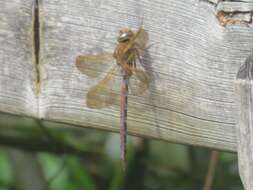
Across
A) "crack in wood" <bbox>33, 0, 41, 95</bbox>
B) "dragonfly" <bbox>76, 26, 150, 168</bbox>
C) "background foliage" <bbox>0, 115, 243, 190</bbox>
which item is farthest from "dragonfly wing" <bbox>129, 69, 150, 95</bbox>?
"background foliage" <bbox>0, 115, 243, 190</bbox>

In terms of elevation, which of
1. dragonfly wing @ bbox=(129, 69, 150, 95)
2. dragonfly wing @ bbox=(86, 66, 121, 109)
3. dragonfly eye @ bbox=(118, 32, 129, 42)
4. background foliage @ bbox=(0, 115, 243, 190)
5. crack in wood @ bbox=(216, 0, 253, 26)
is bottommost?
background foliage @ bbox=(0, 115, 243, 190)

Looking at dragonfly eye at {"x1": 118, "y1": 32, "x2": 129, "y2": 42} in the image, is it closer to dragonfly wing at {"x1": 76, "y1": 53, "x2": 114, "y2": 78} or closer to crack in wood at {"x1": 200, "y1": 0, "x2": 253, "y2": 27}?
dragonfly wing at {"x1": 76, "y1": 53, "x2": 114, "y2": 78}

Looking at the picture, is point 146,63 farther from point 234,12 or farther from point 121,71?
point 234,12

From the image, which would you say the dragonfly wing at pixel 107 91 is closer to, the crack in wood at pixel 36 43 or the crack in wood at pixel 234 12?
the crack in wood at pixel 36 43

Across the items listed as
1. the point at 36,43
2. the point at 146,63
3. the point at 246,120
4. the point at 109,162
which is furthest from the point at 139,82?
the point at 109,162

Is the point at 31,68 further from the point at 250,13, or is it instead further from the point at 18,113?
the point at 250,13

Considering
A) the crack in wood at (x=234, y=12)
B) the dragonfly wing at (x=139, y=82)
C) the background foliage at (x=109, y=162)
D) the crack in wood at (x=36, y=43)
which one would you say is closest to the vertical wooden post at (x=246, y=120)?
the crack in wood at (x=234, y=12)
